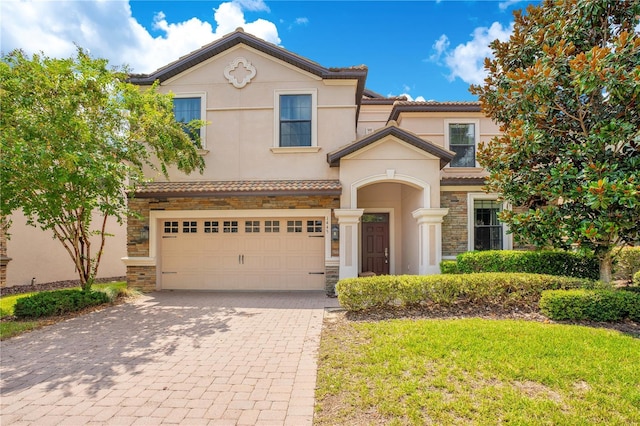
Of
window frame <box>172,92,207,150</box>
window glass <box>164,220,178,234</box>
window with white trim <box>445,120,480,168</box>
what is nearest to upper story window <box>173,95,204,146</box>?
window frame <box>172,92,207,150</box>

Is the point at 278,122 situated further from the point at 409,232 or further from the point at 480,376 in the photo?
the point at 480,376

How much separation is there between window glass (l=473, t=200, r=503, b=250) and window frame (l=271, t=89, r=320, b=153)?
19.4 ft

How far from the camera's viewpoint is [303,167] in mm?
10812

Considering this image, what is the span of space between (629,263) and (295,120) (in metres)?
11.4

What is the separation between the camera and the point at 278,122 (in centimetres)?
1094

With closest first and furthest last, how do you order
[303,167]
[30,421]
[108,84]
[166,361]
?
1. [30,421]
2. [166,361]
3. [108,84]
4. [303,167]

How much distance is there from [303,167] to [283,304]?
4498mm

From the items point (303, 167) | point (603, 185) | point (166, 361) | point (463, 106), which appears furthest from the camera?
point (463, 106)

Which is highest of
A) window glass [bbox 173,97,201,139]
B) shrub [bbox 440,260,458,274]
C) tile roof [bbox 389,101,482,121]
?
tile roof [bbox 389,101,482,121]

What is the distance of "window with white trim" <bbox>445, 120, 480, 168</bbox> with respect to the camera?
1195 cm

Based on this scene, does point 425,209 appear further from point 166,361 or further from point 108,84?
point 108,84

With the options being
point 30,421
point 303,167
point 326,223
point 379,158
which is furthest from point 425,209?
point 30,421

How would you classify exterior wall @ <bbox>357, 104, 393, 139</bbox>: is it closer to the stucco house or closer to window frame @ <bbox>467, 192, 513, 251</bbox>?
the stucco house

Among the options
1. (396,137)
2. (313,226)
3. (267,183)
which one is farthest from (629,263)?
(267,183)
